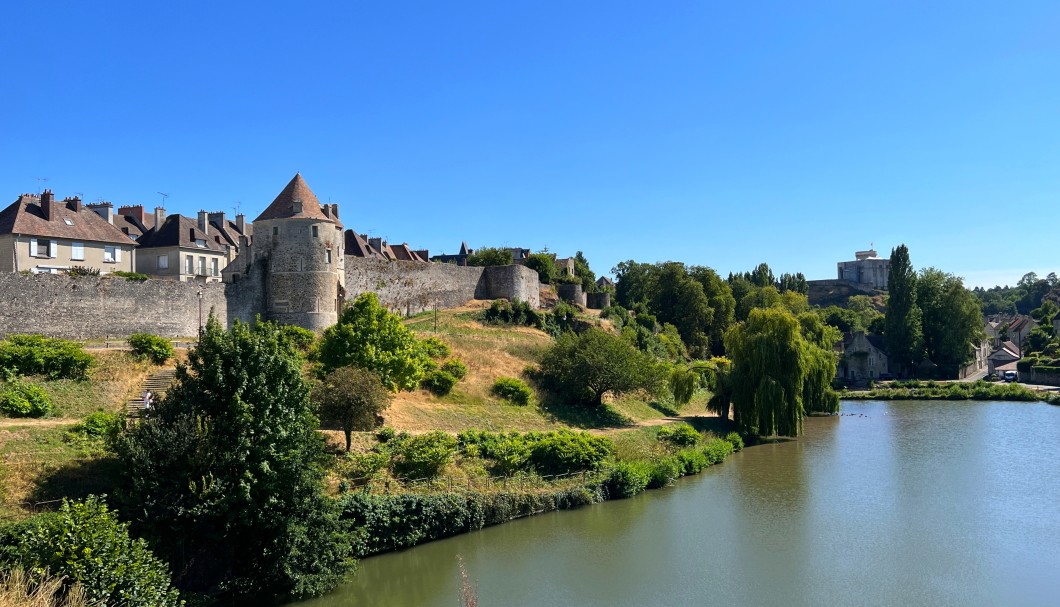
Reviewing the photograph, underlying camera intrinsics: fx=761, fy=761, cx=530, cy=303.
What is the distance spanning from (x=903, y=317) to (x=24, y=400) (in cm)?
5919

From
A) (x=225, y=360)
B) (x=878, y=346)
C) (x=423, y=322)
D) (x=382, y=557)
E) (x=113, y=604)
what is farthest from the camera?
(x=878, y=346)

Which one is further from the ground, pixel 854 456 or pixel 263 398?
pixel 263 398

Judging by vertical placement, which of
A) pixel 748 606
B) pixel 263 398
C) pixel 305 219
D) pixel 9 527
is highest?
pixel 305 219

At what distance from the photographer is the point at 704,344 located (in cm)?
5791

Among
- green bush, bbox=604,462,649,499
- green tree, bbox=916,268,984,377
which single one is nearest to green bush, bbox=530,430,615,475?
green bush, bbox=604,462,649,499

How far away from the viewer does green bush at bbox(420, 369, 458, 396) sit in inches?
1152

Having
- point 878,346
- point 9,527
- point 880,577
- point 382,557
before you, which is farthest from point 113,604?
point 878,346

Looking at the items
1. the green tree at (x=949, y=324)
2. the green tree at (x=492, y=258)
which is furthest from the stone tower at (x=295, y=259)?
the green tree at (x=949, y=324)

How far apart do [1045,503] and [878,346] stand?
4355 centimetres

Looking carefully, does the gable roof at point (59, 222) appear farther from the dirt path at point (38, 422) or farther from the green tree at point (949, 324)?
the green tree at point (949, 324)

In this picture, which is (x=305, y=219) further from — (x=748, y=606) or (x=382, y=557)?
(x=748, y=606)

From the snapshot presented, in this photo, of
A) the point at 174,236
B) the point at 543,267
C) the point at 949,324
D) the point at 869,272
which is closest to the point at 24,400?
the point at 174,236

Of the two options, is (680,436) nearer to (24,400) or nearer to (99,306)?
(24,400)

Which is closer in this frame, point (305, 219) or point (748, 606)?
point (748, 606)
